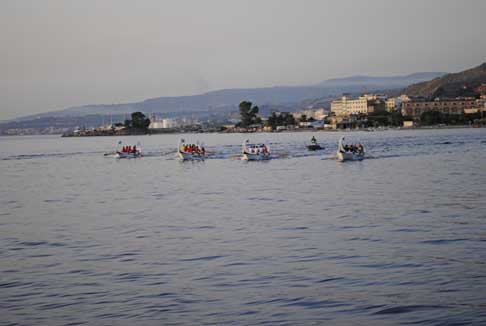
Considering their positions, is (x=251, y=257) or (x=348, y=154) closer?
(x=251, y=257)

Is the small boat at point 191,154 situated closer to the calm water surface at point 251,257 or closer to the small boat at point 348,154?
the small boat at point 348,154

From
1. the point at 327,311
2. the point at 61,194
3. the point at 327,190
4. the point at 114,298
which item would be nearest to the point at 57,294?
the point at 114,298

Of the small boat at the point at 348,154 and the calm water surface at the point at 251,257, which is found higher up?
the small boat at the point at 348,154

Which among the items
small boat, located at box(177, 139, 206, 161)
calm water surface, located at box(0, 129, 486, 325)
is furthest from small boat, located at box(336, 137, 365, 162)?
calm water surface, located at box(0, 129, 486, 325)

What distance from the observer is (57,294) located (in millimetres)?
18750

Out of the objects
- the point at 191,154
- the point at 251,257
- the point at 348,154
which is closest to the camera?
the point at 251,257

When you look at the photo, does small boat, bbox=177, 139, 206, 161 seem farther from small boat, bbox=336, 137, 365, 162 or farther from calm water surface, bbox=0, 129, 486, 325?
calm water surface, bbox=0, 129, 486, 325

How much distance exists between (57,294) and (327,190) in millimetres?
27052

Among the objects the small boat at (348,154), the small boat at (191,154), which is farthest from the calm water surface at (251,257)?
the small boat at (191,154)

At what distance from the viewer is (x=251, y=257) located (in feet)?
73.7

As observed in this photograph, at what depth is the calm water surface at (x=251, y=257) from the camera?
1666 centimetres

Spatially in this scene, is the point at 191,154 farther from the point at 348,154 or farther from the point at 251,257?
the point at 251,257

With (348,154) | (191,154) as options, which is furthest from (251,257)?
(191,154)

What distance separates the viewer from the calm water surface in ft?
54.6
